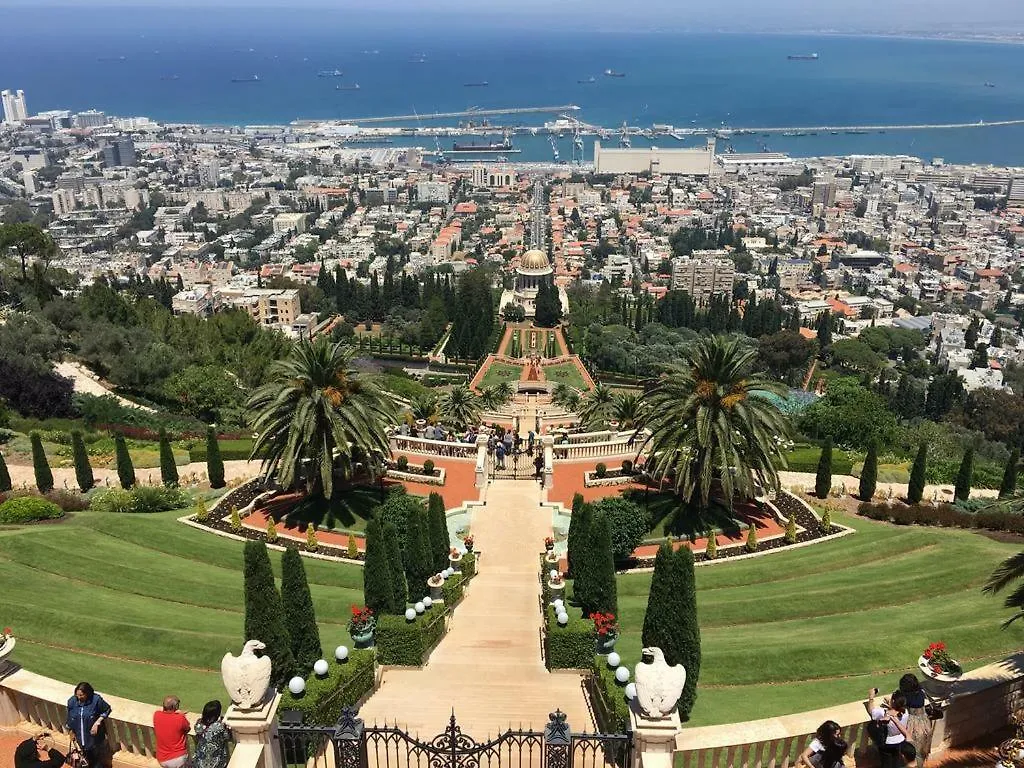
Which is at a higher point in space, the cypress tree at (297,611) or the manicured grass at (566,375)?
the cypress tree at (297,611)

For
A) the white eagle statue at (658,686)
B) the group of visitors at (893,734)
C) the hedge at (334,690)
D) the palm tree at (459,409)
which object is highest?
the white eagle statue at (658,686)

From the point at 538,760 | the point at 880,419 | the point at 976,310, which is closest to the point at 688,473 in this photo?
the point at 538,760

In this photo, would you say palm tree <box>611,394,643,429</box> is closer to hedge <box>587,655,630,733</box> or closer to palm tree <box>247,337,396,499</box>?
palm tree <box>247,337,396,499</box>

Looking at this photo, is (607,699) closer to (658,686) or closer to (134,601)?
(658,686)

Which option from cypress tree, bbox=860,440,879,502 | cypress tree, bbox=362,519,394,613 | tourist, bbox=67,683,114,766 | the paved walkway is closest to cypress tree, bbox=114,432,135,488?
the paved walkway

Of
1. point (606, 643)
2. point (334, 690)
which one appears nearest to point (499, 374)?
point (606, 643)

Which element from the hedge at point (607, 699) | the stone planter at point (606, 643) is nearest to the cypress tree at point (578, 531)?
the stone planter at point (606, 643)

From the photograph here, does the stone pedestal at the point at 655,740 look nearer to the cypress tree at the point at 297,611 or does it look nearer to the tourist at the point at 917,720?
the tourist at the point at 917,720
